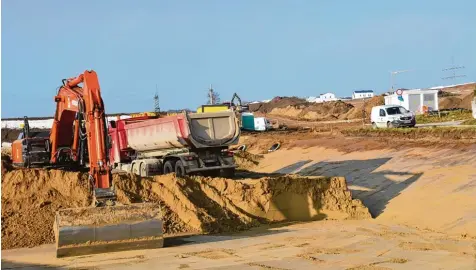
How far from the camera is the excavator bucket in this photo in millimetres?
11812

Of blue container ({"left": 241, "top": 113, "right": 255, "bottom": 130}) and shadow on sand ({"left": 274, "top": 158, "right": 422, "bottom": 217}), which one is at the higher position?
blue container ({"left": 241, "top": 113, "right": 255, "bottom": 130})

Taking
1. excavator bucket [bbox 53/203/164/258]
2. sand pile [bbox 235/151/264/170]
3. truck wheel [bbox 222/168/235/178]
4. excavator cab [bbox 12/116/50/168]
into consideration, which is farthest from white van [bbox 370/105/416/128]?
excavator bucket [bbox 53/203/164/258]

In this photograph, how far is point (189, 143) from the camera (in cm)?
2028

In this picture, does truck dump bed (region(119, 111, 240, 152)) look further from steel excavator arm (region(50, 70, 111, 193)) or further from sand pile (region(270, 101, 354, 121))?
sand pile (region(270, 101, 354, 121))

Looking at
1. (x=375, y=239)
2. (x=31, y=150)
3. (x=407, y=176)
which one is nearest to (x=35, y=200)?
(x=31, y=150)

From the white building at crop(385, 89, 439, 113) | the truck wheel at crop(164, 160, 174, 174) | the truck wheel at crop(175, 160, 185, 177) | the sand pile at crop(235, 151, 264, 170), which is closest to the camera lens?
the truck wheel at crop(175, 160, 185, 177)

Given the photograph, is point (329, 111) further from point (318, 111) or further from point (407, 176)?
point (407, 176)

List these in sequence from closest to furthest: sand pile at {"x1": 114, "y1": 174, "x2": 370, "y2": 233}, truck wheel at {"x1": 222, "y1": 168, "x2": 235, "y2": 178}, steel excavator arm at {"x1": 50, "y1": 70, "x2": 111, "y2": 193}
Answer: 1. steel excavator arm at {"x1": 50, "y1": 70, "x2": 111, "y2": 193}
2. sand pile at {"x1": 114, "y1": 174, "x2": 370, "y2": 233}
3. truck wheel at {"x1": 222, "y1": 168, "x2": 235, "y2": 178}

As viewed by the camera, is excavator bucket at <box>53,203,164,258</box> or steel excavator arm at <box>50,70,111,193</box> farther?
steel excavator arm at <box>50,70,111,193</box>

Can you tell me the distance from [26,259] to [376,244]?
273 inches

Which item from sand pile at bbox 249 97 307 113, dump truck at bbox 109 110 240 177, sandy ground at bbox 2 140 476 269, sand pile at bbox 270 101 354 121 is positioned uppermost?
sand pile at bbox 249 97 307 113

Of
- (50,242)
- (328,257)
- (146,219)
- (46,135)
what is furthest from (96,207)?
(46,135)

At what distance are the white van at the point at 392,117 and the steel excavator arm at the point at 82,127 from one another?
26128 millimetres

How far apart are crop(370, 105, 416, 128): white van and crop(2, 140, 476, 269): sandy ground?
17.0 m
